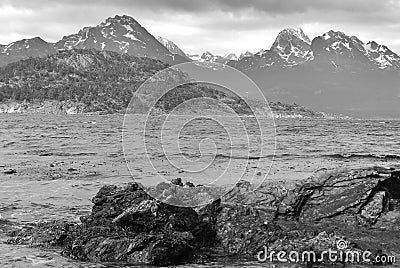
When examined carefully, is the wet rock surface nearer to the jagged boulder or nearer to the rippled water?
the jagged boulder

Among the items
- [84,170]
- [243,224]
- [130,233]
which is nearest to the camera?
[130,233]

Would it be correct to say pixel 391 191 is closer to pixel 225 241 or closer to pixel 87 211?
pixel 225 241

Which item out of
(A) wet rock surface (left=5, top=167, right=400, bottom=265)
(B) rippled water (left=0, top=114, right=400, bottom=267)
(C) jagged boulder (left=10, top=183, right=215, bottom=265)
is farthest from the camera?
(B) rippled water (left=0, top=114, right=400, bottom=267)

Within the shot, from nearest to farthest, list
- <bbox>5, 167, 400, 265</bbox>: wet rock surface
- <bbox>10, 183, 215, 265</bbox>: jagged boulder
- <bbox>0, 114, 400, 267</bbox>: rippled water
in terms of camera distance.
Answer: <bbox>10, 183, 215, 265</bbox>: jagged boulder < <bbox>5, 167, 400, 265</bbox>: wet rock surface < <bbox>0, 114, 400, 267</bbox>: rippled water

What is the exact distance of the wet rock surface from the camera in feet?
50.0

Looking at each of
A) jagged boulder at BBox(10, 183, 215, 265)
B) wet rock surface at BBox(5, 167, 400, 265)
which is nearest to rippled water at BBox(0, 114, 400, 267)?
jagged boulder at BBox(10, 183, 215, 265)

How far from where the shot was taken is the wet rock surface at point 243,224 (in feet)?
50.0

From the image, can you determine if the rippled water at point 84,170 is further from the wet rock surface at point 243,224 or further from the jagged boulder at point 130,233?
the wet rock surface at point 243,224

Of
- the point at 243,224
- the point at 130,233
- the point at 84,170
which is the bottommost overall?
the point at 84,170

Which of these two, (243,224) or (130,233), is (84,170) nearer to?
(130,233)

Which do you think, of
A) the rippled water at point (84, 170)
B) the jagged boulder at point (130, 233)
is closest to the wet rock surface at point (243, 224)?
the jagged boulder at point (130, 233)

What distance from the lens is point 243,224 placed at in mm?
16938

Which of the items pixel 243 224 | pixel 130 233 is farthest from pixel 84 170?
pixel 243 224

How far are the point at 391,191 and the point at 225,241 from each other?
6979 mm
